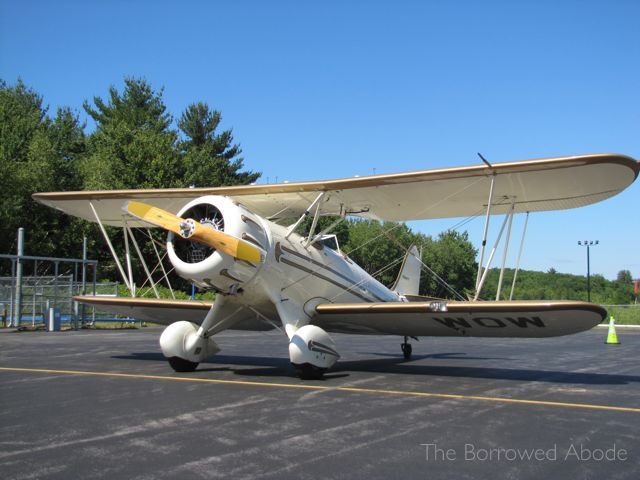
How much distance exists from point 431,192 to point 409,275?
203 inches

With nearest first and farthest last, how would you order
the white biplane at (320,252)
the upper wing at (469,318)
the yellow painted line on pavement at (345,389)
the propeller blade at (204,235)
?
the yellow painted line on pavement at (345,389) < the upper wing at (469,318) < the propeller blade at (204,235) < the white biplane at (320,252)

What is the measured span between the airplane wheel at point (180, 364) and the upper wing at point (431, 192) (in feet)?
10.4

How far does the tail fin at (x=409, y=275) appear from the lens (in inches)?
624

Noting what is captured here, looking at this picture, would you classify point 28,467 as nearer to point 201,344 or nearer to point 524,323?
point 201,344

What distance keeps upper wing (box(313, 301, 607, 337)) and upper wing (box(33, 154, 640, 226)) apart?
84.6 inches

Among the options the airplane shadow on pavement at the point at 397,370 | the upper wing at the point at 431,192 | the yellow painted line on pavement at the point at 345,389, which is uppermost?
the upper wing at the point at 431,192

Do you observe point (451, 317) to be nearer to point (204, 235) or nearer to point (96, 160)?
point (204, 235)

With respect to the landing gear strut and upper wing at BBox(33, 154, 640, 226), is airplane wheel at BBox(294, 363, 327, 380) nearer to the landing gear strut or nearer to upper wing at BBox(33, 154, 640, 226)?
upper wing at BBox(33, 154, 640, 226)

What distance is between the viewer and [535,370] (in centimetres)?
1162

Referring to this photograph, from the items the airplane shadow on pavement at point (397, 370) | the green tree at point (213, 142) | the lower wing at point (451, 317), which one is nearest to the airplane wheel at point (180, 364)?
the airplane shadow on pavement at point (397, 370)

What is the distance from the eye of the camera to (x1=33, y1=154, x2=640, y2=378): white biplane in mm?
9391

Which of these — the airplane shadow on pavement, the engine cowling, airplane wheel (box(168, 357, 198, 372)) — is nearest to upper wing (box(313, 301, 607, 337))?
the airplane shadow on pavement

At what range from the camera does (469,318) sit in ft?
31.9

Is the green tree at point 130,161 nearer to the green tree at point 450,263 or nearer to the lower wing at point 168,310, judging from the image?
the lower wing at point 168,310
